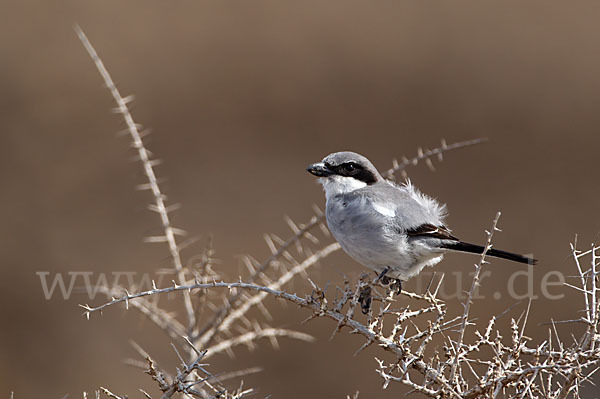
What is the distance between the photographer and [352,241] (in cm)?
268

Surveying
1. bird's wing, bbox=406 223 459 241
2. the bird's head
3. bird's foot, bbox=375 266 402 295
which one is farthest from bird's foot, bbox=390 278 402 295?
the bird's head

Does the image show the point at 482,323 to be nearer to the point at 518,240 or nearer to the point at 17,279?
the point at 518,240

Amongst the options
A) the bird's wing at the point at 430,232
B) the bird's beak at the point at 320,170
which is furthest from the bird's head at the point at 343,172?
the bird's wing at the point at 430,232

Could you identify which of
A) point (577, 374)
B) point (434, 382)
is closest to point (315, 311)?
point (434, 382)

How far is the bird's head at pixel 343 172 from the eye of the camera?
2.96m

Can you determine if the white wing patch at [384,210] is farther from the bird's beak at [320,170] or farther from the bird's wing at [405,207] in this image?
the bird's beak at [320,170]

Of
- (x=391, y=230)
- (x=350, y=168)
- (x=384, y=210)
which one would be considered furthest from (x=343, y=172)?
(x=391, y=230)

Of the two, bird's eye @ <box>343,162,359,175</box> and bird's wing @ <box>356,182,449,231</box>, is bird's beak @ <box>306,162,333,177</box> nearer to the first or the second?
bird's eye @ <box>343,162,359,175</box>

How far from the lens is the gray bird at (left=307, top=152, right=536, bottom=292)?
262cm

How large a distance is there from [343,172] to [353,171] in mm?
43

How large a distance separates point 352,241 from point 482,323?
2.86 metres

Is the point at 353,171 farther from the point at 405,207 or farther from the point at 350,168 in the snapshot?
the point at 405,207

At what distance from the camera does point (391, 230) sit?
8.65 feet

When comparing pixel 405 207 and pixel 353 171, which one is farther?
pixel 353 171
